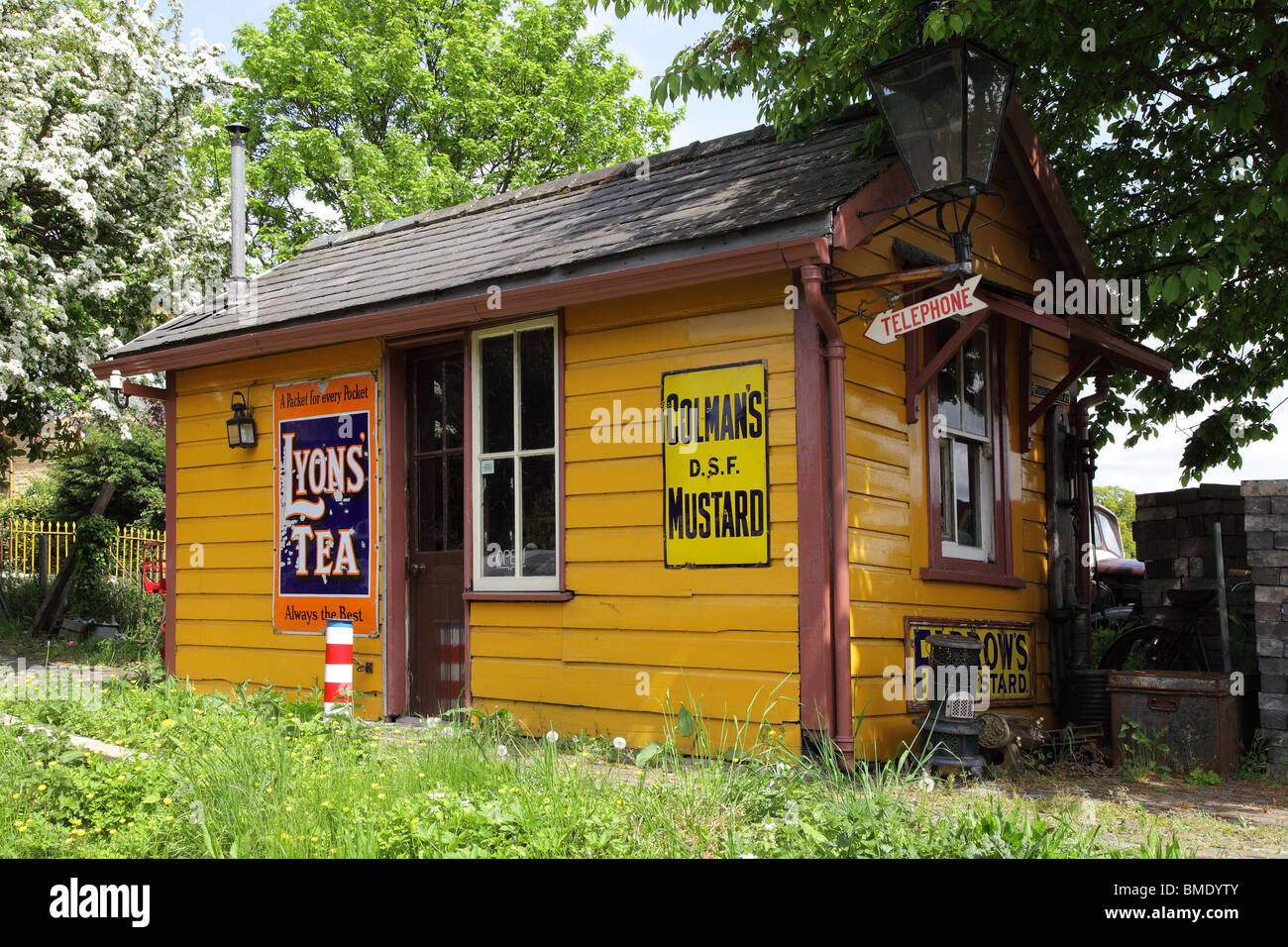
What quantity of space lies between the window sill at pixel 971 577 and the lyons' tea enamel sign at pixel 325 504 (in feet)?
13.2

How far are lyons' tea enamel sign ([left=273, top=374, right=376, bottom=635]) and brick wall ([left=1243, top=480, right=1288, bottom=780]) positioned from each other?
6002mm

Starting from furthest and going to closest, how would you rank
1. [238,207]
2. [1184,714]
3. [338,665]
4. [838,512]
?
[238,207], [1184,714], [338,665], [838,512]

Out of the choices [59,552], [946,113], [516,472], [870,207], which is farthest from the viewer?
[59,552]

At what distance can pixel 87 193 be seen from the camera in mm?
15531

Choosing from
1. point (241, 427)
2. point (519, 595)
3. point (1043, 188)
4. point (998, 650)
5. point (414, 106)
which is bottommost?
point (998, 650)

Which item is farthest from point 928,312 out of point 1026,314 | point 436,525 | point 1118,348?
point 436,525

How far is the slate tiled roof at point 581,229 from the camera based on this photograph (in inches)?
262

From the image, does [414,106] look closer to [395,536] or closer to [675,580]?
[395,536]

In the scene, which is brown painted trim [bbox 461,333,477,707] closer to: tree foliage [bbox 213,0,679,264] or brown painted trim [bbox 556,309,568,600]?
brown painted trim [bbox 556,309,568,600]

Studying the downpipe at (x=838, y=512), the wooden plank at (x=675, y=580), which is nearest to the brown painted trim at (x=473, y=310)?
the downpipe at (x=838, y=512)

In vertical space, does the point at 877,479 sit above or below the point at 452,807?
above

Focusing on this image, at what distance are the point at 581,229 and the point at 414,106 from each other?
68.8 feet
